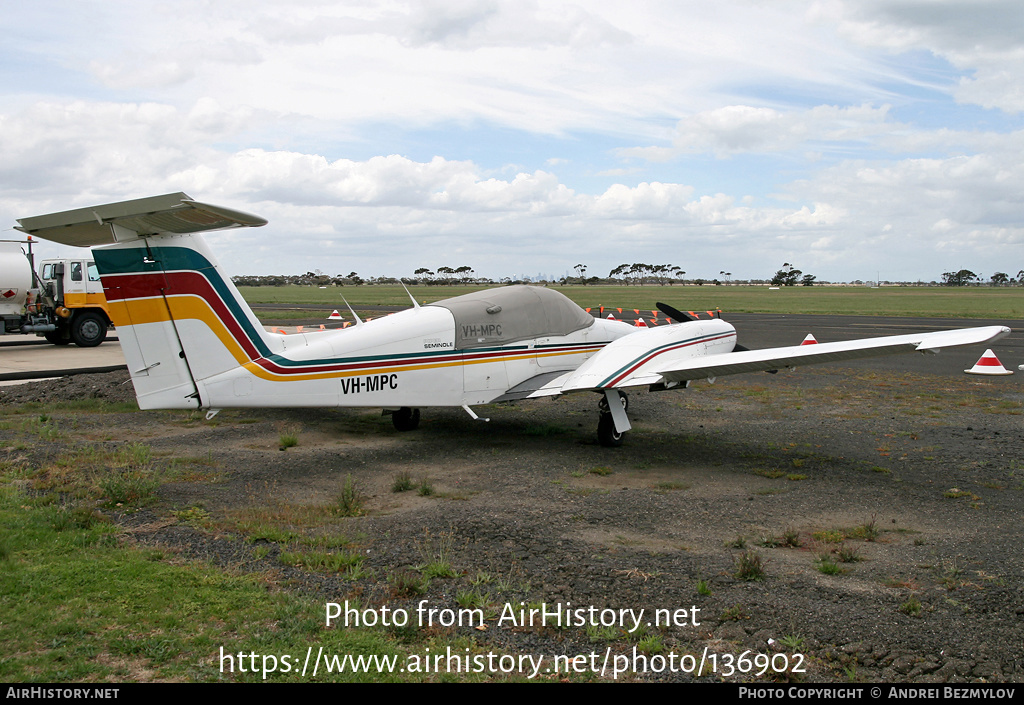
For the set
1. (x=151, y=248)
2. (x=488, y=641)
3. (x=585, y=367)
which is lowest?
(x=488, y=641)

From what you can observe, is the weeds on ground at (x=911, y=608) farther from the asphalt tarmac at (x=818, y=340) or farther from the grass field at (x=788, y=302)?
the grass field at (x=788, y=302)

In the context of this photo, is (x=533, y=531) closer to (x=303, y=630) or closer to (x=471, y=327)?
(x=303, y=630)

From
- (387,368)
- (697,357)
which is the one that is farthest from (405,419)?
(697,357)

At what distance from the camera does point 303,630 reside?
463cm

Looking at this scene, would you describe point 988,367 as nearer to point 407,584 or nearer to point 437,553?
point 437,553

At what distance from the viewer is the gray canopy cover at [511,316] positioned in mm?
10938

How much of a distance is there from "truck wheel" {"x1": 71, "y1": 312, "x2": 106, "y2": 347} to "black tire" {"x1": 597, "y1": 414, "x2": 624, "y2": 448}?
74.7 feet

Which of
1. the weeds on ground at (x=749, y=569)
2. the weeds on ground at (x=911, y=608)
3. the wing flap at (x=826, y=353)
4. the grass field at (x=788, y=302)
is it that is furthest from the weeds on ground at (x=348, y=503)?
the grass field at (x=788, y=302)

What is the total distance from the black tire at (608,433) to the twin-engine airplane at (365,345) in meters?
0.02

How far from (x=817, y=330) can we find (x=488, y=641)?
31.1 metres

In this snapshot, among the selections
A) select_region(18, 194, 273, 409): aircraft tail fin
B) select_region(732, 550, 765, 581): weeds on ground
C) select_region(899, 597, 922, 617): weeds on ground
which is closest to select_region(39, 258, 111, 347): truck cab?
select_region(18, 194, 273, 409): aircraft tail fin

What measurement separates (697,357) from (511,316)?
326cm

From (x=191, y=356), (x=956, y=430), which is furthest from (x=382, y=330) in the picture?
(x=956, y=430)

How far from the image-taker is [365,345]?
9.88 m
